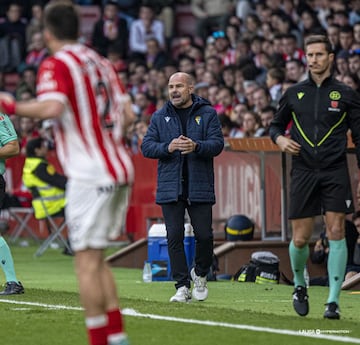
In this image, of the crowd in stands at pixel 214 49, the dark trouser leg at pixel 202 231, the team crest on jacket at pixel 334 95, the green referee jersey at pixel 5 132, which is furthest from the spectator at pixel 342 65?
the team crest on jacket at pixel 334 95

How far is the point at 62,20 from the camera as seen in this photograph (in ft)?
23.7

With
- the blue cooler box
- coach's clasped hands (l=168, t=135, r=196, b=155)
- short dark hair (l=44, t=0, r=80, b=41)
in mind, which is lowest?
the blue cooler box

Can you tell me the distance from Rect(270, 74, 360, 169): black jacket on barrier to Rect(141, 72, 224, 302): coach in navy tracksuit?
1684mm

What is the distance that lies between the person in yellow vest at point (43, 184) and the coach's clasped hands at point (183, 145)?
325 inches

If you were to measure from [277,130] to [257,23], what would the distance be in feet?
41.5

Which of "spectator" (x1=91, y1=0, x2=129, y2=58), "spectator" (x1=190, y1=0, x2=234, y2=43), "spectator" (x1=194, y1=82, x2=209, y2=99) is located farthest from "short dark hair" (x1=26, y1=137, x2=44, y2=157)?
"spectator" (x1=91, y1=0, x2=129, y2=58)

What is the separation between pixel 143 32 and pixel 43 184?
7279mm

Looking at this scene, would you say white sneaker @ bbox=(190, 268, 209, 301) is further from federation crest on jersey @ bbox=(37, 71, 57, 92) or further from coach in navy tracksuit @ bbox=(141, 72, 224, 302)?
federation crest on jersey @ bbox=(37, 71, 57, 92)

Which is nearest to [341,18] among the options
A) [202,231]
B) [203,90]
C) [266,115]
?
[203,90]

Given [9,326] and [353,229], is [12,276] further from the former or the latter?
[353,229]

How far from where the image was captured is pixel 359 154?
32.4ft

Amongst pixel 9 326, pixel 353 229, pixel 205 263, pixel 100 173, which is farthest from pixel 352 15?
pixel 100 173

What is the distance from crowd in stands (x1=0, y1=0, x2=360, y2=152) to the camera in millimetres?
19078

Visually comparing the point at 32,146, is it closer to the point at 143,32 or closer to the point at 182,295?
the point at 143,32
